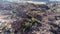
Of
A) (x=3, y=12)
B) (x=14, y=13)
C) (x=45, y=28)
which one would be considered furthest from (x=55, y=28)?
(x=3, y=12)

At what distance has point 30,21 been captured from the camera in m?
8.64

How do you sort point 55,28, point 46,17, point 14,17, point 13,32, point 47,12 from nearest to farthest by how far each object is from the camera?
point 13,32, point 55,28, point 14,17, point 46,17, point 47,12

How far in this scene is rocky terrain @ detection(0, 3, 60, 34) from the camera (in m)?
7.93

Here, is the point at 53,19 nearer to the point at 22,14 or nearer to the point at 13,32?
the point at 22,14

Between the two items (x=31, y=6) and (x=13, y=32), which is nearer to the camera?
(x=13, y=32)

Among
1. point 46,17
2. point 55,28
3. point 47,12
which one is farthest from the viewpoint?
point 47,12

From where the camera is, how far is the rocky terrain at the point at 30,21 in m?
7.93

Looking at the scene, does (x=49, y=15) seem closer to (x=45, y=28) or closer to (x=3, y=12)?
(x=45, y=28)

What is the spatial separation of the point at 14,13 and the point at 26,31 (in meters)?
2.25

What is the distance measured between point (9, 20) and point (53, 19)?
2.96 m

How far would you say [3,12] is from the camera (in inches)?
397

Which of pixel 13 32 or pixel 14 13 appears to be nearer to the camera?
pixel 13 32

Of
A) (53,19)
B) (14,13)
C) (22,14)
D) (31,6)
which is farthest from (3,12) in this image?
(53,19)

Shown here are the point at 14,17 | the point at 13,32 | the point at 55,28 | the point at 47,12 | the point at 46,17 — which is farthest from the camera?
the point at 47,12
